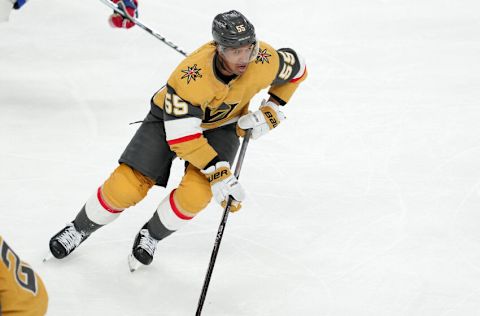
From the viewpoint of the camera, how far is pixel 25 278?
1721 millimetres

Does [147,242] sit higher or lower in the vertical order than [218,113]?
lower

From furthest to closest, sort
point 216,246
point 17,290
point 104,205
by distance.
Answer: point 104,205 < point 216,246 < point 17,290

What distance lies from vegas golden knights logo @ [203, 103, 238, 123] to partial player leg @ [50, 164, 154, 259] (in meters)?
0.32

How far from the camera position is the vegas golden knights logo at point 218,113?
2.88m

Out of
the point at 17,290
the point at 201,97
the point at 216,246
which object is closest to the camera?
the point at 17,290

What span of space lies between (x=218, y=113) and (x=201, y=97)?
0.22m

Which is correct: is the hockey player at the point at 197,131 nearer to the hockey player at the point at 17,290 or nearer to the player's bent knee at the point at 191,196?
the player's bent knee at the point at 191,196

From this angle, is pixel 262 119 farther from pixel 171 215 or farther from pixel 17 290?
pixel 17 290

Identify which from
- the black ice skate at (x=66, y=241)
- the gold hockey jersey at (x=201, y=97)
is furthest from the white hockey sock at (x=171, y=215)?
the black ice skate at (x=66, y=241)

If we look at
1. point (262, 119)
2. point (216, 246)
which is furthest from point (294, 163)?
point (216, 246)

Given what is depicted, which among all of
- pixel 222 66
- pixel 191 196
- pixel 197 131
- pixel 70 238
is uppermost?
pixel 222 66

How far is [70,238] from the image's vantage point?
304cm

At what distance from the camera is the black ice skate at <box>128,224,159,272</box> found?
296 cm

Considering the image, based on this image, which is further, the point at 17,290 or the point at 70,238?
the point at 70,238
